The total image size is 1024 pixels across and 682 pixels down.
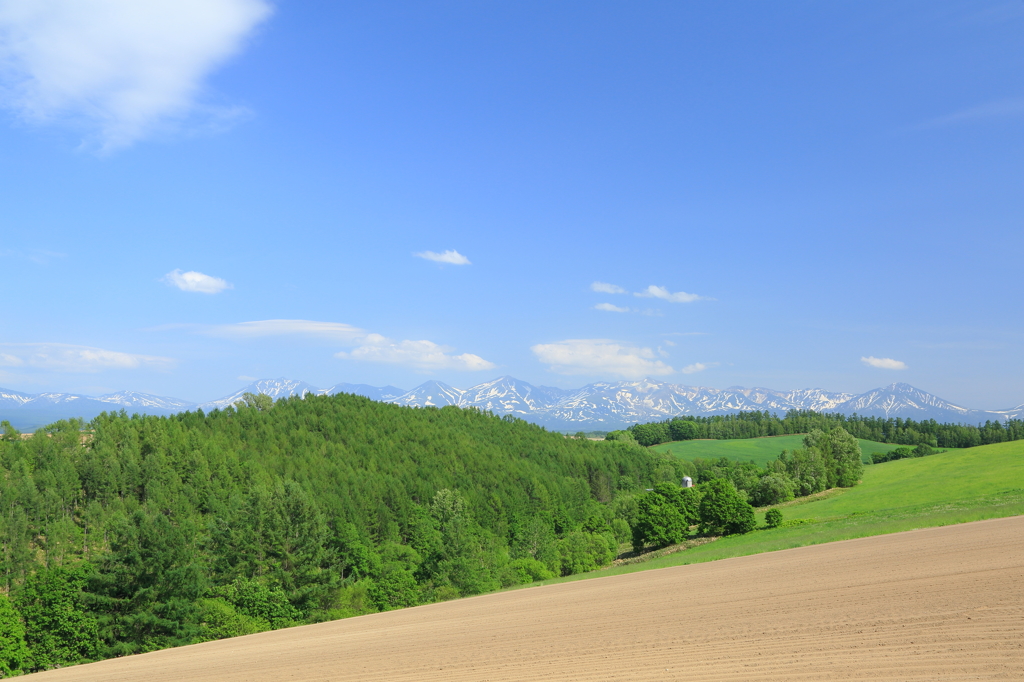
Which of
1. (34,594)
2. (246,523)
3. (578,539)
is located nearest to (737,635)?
(34,594)

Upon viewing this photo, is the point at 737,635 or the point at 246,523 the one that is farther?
the point at 246,523

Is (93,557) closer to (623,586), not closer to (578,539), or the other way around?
(623,586)

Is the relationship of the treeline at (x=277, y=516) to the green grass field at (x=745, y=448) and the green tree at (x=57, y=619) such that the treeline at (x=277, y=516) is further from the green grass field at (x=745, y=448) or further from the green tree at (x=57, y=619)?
the green grass field at (x=745, y=448)

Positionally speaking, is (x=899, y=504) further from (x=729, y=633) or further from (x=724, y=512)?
(x=729, y=633)

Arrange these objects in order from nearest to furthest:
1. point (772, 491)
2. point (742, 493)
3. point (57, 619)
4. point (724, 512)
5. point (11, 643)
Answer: point (11, 643), point (57, 619), point (724, 512), point (742, 493), point (772, 491)

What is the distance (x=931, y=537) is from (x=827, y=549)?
5527 mm

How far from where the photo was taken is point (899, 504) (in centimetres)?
6694

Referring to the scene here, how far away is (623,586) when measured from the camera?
35.2 meters

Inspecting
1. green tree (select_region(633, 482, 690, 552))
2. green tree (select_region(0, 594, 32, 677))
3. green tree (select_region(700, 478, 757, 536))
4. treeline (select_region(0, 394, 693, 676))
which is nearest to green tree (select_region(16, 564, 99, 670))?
treeline (select_region(0, 394, 693, 676))

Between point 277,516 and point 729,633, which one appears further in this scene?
point 277,516

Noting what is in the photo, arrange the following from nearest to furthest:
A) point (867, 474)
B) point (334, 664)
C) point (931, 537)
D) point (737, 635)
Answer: point (737, 635) → point (334, 664) → point (931, 537) → point (867, 474)

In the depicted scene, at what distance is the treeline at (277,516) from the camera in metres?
48.2

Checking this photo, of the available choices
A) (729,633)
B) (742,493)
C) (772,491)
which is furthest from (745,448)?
(729,633)

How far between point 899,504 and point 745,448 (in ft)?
374
